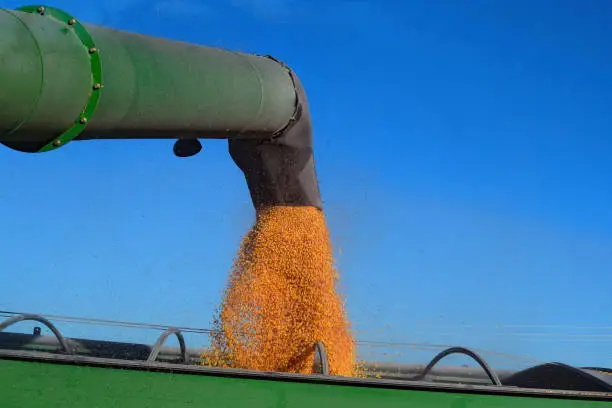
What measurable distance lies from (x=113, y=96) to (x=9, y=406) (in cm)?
198

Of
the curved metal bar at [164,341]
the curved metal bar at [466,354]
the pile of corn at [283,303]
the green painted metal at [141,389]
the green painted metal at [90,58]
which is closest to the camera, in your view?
the green painted metal at [90,58]

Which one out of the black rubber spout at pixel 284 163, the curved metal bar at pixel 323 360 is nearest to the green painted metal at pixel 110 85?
the black rubber spout at pixel 284 163

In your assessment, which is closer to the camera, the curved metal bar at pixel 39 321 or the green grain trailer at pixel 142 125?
the green grain trailer at pixel 142 125

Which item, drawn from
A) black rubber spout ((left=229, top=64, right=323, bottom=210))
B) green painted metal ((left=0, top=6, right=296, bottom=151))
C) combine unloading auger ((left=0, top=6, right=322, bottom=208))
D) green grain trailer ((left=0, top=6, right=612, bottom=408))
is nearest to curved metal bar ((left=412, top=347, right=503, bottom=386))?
green grain trailer ((left=0, top=6, right=612, bottom=408))

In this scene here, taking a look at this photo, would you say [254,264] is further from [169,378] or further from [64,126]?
[64,126]

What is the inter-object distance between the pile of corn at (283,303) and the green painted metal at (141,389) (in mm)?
1482

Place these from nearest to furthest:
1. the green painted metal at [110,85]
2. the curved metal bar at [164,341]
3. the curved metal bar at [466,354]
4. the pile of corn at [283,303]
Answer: the green painted metal at [110,85] → the curved metal bar at [164,341] → the curved metal bar at [466,354] → the pile of corn at [283,303]

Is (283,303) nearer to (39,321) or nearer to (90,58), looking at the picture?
(39,321)

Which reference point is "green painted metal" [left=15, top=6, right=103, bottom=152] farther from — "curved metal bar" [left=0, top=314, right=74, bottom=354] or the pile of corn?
the pile of corn

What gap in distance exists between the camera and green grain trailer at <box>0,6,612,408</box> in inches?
132

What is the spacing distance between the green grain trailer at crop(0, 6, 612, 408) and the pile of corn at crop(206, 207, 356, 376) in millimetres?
999

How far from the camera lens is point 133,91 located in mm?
3844

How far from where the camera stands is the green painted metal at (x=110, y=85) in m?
3.25

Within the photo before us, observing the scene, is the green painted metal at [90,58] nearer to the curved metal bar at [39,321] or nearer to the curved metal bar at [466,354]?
the curved metal bar at [39,321]
